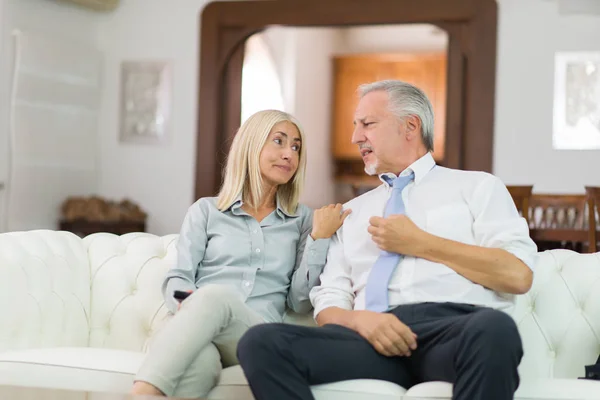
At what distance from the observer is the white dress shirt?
2.30m

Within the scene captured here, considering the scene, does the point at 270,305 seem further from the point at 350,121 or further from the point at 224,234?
the point at 350,121

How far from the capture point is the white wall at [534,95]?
5.76 metres

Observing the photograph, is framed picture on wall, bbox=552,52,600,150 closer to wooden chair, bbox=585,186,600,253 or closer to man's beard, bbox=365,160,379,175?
wooden chair, bbox=585,186,600,253

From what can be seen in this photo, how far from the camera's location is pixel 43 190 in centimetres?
607

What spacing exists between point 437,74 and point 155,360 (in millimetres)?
7762

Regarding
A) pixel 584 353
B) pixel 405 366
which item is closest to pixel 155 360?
pixel 405 366

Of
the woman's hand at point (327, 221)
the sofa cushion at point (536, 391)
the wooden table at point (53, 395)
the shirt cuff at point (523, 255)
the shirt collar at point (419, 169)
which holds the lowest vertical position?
the sofa cushion at point (536, 391)

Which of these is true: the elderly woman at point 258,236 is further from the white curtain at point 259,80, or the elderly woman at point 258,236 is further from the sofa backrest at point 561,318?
the white curtain at point 259,80

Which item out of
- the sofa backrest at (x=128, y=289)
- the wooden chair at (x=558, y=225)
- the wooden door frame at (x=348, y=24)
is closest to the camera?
the sofa backrest at (x=128, y=289)

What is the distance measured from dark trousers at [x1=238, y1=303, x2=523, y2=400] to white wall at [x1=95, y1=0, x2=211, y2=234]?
14.4 feet

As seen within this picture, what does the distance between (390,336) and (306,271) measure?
46cm

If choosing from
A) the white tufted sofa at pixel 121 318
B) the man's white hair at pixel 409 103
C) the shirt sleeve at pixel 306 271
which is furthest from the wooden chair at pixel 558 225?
the shirt sleeve at pixel 306 271

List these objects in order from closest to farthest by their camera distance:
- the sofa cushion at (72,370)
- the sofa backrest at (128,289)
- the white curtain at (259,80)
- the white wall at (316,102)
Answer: the sofa cushion at (72,370) → the sofa backrest at (128,289) → the white curtain at (259,80) → the white wall at (316,102)

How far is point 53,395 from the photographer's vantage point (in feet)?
6.10
